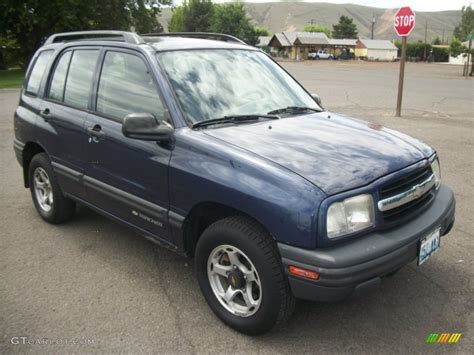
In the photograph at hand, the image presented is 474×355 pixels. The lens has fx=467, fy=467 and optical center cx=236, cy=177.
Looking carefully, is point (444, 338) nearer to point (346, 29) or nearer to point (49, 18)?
point (49, 18)

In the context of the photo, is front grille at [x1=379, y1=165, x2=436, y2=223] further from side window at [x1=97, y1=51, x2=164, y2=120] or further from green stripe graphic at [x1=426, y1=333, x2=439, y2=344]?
side window at [x1=97, y1=51, x2=164, y2=120]

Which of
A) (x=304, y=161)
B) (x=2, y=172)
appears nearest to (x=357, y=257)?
(x=304, y=161)

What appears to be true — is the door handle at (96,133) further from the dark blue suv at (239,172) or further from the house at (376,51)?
the house at (376,51)

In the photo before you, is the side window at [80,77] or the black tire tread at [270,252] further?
the side window at [80,77]

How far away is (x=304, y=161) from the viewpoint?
283 cm

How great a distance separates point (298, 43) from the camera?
106 m

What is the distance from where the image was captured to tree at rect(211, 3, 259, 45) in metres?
91.7

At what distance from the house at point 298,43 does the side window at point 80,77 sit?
10157cm

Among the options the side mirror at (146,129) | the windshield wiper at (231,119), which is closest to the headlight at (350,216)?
the windshield wiper at (231,119)

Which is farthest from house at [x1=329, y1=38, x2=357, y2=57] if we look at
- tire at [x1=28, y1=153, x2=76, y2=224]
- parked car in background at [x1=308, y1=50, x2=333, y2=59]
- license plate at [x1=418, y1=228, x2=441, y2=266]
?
license plate at [x1=418, y1=228, x2=441, y2=266]

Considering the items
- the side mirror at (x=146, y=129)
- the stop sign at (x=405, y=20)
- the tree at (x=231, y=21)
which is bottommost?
the side mirror at (x=146, y=129)

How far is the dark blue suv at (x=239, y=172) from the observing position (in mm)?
2625

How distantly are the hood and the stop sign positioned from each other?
925 centimetres

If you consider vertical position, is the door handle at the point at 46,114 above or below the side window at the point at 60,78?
below
